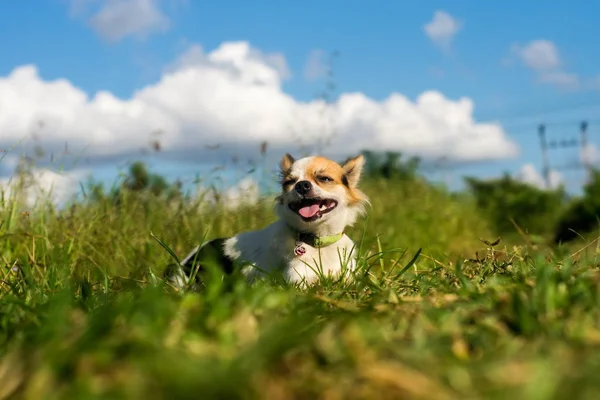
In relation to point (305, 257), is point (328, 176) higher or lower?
higher

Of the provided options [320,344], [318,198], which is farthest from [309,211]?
[320,344]

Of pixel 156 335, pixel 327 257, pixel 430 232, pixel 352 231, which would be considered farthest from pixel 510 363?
pixel 430 232

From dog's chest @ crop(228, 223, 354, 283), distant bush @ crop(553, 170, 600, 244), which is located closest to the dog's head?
dog's chest @ crop(228, 223, 354, 283)

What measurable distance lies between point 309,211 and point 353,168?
999mm

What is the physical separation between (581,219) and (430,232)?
33.2ft

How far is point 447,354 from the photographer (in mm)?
1748

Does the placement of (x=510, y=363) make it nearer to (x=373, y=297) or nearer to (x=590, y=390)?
(x=590, y=390)

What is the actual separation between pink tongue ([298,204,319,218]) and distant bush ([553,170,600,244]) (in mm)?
14674

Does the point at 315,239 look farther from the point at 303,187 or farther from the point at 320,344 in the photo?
the point at 320,344

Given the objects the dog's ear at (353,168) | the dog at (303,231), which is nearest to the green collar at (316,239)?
A: the dog at (303,231)

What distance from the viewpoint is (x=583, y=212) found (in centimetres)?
1892

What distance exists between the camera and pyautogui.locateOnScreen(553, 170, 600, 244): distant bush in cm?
1828

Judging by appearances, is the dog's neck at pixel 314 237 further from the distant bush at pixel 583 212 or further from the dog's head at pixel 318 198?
the distant bush at pixel 583 212

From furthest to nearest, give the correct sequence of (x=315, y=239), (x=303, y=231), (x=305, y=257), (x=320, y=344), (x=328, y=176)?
(x=328, y=176) < (x=303, y=231) < (x=315, y=239) < (x=305, y=257) < (x=320, y=344)
